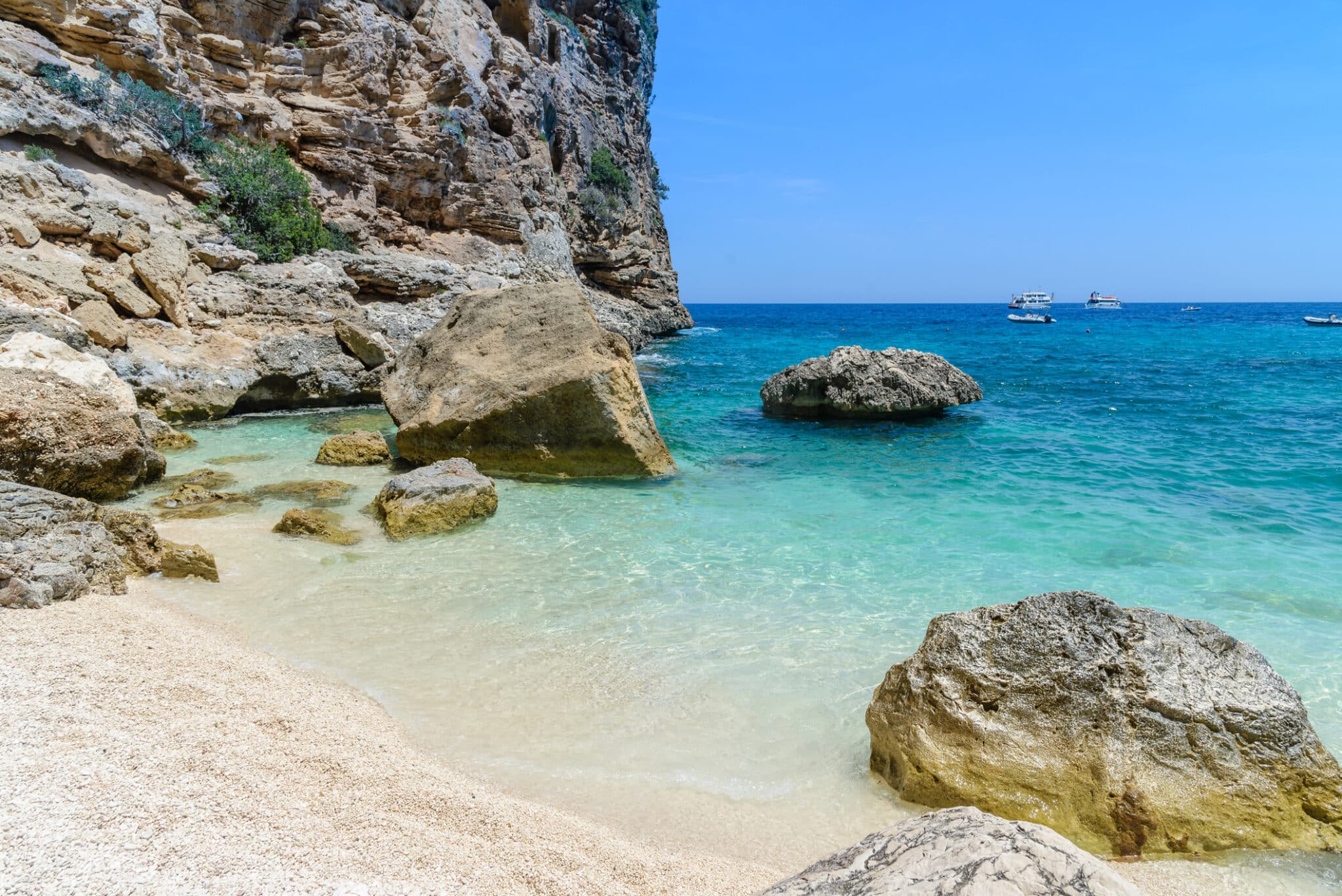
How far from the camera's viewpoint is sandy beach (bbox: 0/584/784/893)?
2.44 m

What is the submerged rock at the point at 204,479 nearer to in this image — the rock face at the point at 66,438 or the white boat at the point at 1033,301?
the rock face at the point at 66,438

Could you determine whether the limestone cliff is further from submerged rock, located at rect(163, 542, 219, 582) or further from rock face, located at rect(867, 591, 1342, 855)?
rock face, located at rect(867, 591, 1342, 855)

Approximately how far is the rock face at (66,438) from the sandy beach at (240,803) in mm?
3932

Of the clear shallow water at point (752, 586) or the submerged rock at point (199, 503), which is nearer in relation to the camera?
the clear shallow water at point (752, 586)

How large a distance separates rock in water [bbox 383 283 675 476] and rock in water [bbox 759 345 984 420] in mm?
6284

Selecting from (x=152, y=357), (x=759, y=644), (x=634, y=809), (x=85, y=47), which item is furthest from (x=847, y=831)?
(x=85, y=47)

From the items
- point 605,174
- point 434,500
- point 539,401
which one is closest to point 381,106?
point 605,174

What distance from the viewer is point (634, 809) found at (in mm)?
3568

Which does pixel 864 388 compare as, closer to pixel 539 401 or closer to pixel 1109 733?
pixel 539 401

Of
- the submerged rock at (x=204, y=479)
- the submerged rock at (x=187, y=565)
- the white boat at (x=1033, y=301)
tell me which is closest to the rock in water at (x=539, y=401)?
the submerged rock at (x=204, y=479)

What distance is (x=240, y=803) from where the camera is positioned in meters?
2.84

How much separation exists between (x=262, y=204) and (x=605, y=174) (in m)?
24.4

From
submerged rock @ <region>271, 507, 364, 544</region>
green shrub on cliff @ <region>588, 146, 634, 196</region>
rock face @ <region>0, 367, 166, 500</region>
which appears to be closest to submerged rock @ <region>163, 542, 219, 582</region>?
submerged rock @ <region>271, 507, 364, 544</region>

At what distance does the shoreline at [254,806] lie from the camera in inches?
96.6
